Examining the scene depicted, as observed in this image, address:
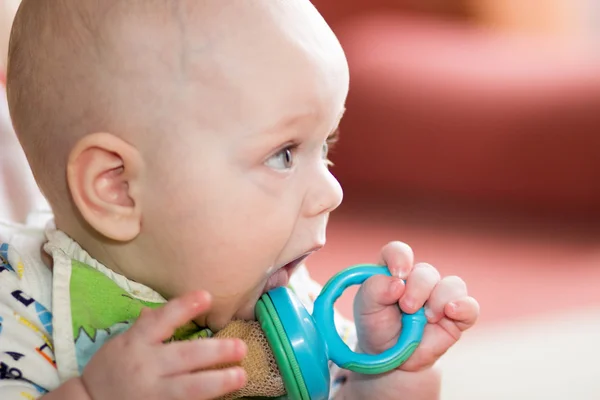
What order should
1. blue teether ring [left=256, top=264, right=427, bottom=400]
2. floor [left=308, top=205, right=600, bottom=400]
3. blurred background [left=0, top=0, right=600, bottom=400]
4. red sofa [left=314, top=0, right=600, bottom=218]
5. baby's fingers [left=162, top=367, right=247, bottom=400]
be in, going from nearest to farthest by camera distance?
1. baby's fingers [left=162, top=367, right=247, bottom=400]
2. blue teether ring [left=256, top=264, right=427, bottom=400]
3. floor [left=308, top=205, right=600, bottom=400]
4. blurred background [left=0, top=0, right=600, bottom=400]
5. red sofa [left=314, top=0, right=600, bottom=218]

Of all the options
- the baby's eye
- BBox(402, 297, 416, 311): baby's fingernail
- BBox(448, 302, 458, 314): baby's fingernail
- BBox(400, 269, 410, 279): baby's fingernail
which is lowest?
BBox(402, 297, 416, 311): baby's fingernail

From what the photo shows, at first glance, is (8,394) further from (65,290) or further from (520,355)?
(520,355)

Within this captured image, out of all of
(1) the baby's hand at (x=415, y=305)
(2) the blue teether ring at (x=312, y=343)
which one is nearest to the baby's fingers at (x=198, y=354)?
(2) the blue teether ring at (x=312, y=343)

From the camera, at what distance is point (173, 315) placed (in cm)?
62

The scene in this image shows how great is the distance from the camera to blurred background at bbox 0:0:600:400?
1209mm

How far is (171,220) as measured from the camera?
0.71m

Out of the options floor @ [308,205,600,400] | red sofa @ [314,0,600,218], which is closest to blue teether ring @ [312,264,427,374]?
floor @ [308,205,600,400]

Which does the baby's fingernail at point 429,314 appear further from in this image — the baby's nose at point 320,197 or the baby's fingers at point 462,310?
the baby's nose at point 320,197

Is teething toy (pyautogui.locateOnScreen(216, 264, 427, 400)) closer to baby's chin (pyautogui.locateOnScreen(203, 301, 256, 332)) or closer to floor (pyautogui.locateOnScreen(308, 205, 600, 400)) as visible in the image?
baby's chin (pyautogui.locateOnScreen(203, 301, 256, 332))

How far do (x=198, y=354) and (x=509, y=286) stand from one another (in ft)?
2.42

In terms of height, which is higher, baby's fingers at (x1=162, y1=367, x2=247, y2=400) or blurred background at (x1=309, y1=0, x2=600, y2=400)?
blurred background at (x1=309, y1=0, x2=600, y2=400)

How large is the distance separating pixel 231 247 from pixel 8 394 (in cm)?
22

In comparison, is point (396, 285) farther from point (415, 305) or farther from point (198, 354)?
point (198, 354)

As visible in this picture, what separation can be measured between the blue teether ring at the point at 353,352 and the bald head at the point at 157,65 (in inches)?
7.6
